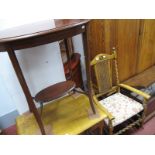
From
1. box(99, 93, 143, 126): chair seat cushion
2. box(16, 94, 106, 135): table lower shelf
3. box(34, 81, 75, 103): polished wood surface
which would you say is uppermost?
box(34, 81, 75, 103): polished wood surface

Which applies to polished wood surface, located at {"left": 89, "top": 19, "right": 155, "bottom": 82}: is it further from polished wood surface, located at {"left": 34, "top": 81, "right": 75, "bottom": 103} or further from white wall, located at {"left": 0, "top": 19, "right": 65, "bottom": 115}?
polished wood surface, located at {"left": 34, "top": 81, "right": 75, "bottom": 103}

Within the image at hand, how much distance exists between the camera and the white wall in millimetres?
1200

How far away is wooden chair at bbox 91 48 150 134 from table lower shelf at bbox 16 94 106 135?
24cm

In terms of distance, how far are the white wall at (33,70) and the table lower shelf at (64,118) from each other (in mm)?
197

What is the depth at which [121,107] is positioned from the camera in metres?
1.62

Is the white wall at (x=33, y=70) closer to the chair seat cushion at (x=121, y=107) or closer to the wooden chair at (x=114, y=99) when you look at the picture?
the wooden chair at (x=114, y=99)

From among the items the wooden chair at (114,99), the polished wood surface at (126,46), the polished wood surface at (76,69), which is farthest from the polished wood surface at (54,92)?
the polished wood surface at (126,46)

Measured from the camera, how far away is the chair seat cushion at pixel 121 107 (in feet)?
4.99

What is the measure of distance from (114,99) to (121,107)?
0.15 meters

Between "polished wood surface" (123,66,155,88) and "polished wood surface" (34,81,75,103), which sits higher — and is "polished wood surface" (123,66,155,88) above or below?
below

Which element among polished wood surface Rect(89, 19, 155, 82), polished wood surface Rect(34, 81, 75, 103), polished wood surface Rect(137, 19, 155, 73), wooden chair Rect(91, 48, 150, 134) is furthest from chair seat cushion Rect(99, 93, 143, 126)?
polished wood surface Rect(137, 19, 155, 73)

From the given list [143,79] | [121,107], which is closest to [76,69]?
[121,107]

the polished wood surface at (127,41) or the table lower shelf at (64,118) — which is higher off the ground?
the polished wood surface at (127,41)
